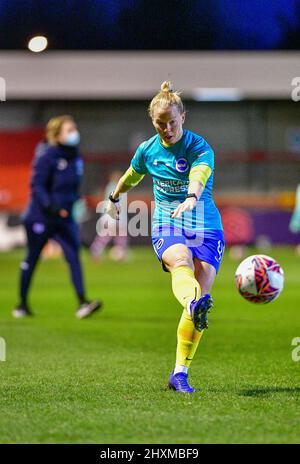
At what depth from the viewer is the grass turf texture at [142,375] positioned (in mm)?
5141

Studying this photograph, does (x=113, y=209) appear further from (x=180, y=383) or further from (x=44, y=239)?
(x=44, y=239)

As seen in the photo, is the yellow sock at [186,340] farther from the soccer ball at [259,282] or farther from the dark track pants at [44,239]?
the dark track pants at [44,239]

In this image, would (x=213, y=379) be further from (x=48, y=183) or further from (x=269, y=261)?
(x=48, y=183)

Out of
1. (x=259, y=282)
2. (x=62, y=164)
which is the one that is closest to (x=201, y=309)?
(x=259, y=282)

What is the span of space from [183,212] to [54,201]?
19.7 ft

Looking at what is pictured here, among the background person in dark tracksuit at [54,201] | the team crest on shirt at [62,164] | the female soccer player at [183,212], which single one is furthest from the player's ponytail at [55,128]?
the female soccer player at [183,212]

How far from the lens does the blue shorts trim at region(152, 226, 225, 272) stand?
6.60 m

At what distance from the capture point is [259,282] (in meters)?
6.79

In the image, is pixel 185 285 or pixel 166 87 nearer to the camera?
pixel 185 285

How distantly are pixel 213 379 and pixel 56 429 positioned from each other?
7.28ft

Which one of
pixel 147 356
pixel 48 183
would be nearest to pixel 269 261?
pixel 147 356

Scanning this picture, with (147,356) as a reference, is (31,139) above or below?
above

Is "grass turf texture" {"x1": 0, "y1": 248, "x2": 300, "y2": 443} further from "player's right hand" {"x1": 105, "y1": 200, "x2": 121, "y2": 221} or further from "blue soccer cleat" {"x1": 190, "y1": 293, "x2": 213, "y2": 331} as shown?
"player's right hand" {"x1": 105, "y1": 200, "x2": 121, "y2": 221}

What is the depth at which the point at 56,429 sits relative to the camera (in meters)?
5.16
